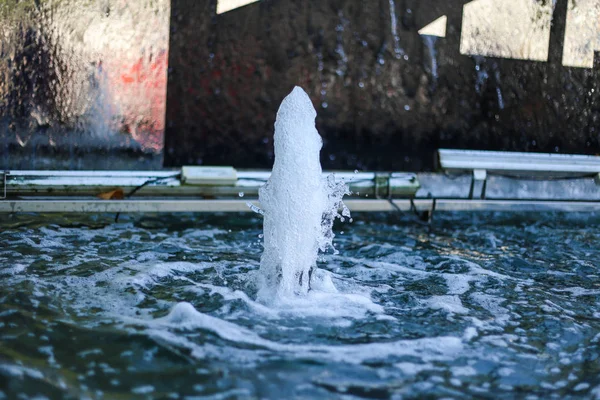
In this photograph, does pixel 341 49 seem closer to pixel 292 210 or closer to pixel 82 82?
pixel 82 82

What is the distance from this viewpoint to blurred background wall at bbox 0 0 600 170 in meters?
6.14

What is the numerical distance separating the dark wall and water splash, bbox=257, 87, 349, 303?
2.82 meters

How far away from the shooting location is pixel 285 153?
12.6 ft

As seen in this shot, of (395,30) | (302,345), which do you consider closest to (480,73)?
(395,30)

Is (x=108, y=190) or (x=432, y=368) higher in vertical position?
(x=108, y=190)

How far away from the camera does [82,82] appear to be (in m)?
6.20

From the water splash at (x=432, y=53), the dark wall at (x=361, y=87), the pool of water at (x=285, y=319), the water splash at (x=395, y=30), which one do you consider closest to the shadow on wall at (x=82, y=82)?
the dark wall at (x=361, y=87)

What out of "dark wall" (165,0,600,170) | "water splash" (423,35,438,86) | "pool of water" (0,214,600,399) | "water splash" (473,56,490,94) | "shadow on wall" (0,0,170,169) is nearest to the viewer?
"pool of water" (0,214,600,399)

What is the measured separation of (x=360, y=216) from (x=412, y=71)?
172 cm

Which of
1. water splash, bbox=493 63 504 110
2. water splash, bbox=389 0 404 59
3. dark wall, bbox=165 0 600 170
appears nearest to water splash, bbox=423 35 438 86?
dark wall, bbox=165 0 600 170

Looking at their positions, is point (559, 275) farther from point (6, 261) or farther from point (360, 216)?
point (6, 261)

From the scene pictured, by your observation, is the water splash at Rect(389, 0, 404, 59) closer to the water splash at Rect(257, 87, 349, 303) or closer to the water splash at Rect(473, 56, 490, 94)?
the water splash at Rect(473, 56, 490, 94)

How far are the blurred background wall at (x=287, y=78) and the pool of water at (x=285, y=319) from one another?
4.41 feet

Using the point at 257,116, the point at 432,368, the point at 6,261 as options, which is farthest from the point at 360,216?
the point at 432,368
